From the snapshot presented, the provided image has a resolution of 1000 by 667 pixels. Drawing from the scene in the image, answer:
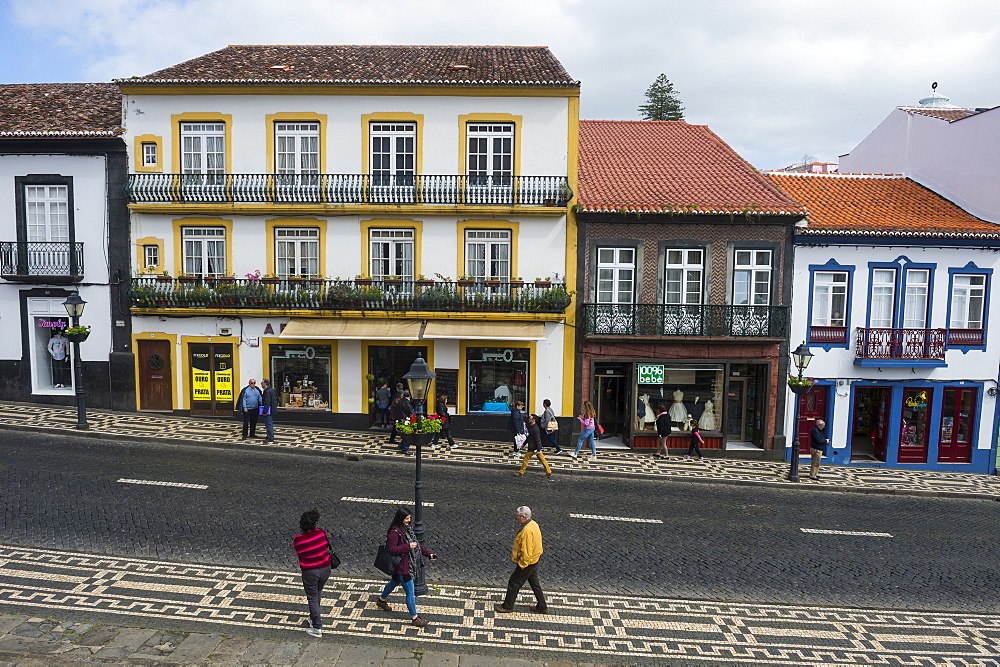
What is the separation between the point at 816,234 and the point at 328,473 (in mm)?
14850

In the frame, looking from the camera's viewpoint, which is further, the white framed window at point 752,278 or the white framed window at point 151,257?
the white framed window at point 151,257

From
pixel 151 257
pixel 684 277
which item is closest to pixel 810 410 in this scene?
pixel 684 277

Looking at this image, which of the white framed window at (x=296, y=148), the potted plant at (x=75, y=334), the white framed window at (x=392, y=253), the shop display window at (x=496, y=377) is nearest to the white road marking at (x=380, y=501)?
the shop display window at (x=496, y=377)

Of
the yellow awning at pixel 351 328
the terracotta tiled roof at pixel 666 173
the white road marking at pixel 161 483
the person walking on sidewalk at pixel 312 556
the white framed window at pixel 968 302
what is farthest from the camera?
the white framed window at pixel 968 302

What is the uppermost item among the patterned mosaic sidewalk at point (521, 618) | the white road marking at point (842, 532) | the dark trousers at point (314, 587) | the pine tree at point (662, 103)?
the pine tree at point (662, 103)

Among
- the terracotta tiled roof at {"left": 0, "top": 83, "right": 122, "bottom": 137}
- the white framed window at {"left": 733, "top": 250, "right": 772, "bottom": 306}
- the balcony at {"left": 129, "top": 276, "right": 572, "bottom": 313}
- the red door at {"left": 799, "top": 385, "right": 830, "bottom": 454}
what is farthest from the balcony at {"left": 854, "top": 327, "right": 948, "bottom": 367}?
the terracotta tiled roof at {"left": 0, "top": 83, "right": 122, "bottom": 137}

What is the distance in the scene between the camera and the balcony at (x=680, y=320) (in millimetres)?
18656

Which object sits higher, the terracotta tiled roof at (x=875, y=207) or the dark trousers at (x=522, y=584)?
the terracotta tiled roof at (x=875, y=207)

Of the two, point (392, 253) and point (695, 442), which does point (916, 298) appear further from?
point (392, 253)

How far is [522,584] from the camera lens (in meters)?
8.75

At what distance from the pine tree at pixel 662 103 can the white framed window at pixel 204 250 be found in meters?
34.5

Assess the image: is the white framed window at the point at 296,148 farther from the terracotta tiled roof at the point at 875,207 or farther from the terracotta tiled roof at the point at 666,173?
the terracotta tiled roof at the point at 875,207

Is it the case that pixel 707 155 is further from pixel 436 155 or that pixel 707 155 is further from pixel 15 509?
pixel 15 509

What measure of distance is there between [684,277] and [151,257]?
1560 centimetres
